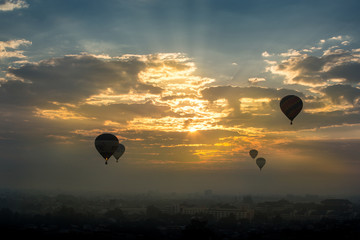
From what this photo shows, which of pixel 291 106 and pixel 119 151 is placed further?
pixel 119 151

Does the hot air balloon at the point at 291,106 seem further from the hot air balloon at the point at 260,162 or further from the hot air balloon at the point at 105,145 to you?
the hot air balloon at the point at 105,145

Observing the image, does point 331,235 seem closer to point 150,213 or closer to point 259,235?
point 259,235

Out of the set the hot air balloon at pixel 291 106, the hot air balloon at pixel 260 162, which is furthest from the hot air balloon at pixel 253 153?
the hot air balloon at pixel 291 106

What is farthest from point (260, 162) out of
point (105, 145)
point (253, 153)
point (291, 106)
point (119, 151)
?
point (105, 145)

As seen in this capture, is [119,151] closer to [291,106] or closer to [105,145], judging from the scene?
[105,145]

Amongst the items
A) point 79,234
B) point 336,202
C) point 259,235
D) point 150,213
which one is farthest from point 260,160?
point 336,202

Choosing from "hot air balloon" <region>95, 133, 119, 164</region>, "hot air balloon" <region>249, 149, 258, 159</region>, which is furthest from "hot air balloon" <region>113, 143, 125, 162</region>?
"hot air balloon" <region>249, 149, 258, 159</region>
